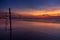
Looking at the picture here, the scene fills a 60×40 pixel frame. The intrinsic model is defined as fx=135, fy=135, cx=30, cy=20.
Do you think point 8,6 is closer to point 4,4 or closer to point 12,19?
point 4,4

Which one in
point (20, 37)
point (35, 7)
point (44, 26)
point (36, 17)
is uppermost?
point (35, 7)

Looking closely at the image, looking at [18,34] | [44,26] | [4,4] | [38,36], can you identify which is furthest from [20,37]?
[4,4]

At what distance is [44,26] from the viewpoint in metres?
2.66

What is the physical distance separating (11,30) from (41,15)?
0.66m

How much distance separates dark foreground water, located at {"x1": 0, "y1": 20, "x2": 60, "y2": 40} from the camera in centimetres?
264

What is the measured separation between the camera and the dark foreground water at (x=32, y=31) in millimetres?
2641

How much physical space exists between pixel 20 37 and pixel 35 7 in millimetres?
665

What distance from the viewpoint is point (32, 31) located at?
2.69 metres

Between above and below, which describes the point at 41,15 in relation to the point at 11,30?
above

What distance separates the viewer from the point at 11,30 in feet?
8.77

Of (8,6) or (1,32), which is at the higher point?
(8,6)

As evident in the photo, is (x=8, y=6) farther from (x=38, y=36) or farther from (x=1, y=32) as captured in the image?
(x=38, y=36)

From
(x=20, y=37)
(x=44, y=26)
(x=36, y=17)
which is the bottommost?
(x=20, y=37)

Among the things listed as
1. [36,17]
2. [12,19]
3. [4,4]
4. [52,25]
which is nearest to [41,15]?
[36,17]
